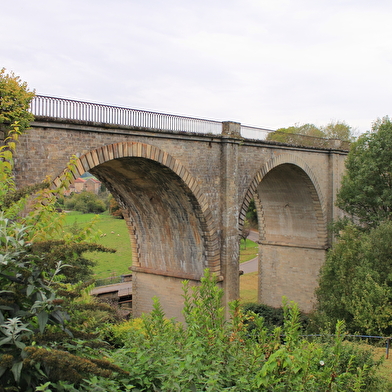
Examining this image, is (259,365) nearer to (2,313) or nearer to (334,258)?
(2,313)

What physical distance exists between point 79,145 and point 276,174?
13.9 meters

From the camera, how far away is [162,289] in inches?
739

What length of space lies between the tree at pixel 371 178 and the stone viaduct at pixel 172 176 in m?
1.86

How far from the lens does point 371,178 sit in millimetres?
22031

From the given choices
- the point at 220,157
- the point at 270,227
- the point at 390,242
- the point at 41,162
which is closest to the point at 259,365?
the point at 41,162

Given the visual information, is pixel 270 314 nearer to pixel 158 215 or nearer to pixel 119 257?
pixel 158 215

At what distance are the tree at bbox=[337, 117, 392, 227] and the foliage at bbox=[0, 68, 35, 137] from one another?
1685 centimetres

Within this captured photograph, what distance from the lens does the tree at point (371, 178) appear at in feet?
70.8

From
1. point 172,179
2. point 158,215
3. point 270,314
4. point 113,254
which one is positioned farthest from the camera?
point 113,254

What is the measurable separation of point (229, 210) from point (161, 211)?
2.72 meters

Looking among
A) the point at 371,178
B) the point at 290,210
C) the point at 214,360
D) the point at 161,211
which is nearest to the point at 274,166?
the point at 371,178

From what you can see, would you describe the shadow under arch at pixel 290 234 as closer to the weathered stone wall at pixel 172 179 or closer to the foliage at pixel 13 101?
the weathered stone wall at pixel 172 179

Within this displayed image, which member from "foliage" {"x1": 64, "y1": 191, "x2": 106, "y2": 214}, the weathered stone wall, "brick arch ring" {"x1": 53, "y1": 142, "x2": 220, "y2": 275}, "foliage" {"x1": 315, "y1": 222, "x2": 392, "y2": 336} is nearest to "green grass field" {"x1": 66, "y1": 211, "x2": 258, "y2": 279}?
"foliage" {"x1": 64, "y1": 191, "x2": 106, "y2": 214}

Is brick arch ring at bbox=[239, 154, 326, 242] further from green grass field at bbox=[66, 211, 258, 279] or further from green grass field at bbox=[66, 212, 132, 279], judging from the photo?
green grass field at bbox=[66, 211, 258, 279]
